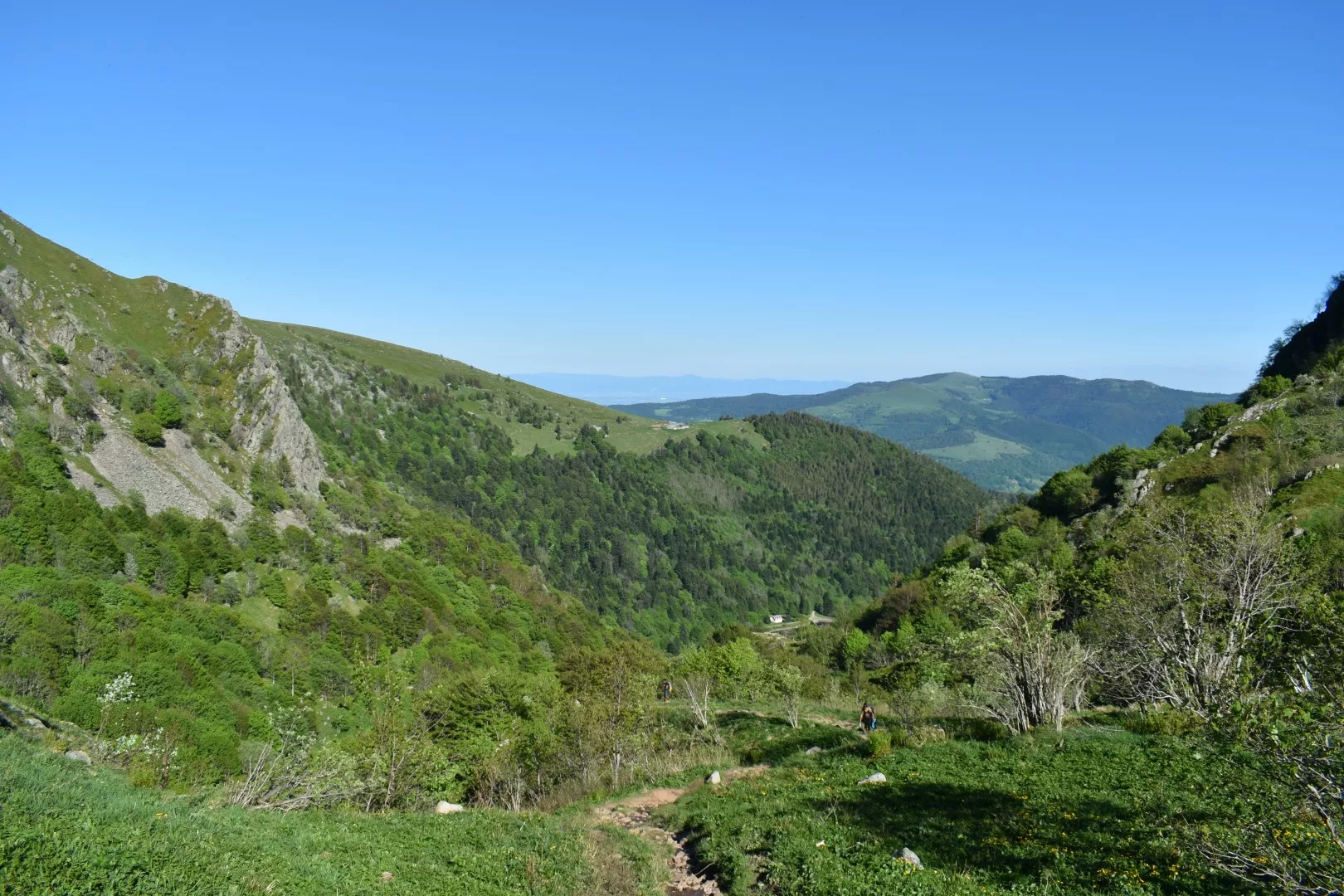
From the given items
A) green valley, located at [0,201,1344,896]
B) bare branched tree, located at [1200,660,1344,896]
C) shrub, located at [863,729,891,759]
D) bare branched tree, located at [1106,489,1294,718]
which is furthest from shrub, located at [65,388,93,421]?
bare branched tree, located at [1200,660,1344,896]

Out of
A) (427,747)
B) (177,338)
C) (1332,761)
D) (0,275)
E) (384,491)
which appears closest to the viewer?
(1332,761)

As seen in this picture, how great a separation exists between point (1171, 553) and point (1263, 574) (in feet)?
9.55

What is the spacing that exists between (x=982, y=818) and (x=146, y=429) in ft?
270

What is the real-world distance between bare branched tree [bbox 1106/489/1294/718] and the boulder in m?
8.91

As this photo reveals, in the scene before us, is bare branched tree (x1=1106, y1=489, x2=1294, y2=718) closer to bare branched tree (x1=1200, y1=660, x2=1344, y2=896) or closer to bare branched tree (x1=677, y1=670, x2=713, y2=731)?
bare branched tree (x1=1200, y1=660, x2=1344, y2=896)

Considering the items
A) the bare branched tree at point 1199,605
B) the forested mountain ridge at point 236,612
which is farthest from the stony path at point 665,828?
the bare branched tree at point 1199,605

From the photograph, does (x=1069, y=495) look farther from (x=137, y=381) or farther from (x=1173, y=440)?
(x=137, y=381)

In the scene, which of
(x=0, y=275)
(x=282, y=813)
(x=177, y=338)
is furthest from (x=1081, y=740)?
(x=177, y=338)

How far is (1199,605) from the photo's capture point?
73.6 feet

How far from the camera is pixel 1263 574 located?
67.1 feet

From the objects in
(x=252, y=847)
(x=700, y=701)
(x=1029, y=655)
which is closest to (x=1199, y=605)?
(x=1029, y=655)

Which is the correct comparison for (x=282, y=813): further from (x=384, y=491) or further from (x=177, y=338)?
(x=384, y=491)

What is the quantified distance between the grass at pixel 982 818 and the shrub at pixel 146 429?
73972 mm

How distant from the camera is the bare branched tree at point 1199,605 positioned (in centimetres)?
1962
